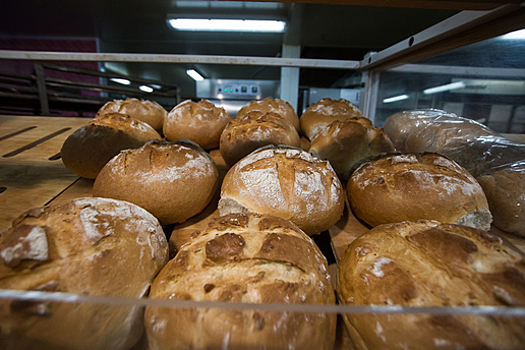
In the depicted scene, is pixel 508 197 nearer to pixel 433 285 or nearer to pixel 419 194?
pixel 419 194

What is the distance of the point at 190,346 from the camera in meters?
0.59

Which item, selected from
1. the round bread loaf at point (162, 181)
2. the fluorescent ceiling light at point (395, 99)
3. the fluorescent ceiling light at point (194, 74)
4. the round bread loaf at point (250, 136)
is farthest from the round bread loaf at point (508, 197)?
the fluorescent ceiling light at point (194, 74)

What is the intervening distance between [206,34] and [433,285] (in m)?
4.94

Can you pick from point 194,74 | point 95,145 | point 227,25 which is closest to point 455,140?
point 95,145

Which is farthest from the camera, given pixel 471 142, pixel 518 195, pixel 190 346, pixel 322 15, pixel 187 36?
pixel 187 36

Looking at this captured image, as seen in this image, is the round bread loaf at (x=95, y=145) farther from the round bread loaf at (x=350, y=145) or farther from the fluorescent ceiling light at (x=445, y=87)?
the fluorescent ceiling light at (x=445, y=87)

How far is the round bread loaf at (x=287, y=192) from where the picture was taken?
1165 mm

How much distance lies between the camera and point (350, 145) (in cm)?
173

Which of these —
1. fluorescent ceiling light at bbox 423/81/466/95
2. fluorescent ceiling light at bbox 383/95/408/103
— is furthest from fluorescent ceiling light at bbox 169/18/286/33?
fluorescent ceiling light at bbox 423/81/466/95

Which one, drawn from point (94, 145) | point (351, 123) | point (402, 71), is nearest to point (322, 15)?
point (402, 71)

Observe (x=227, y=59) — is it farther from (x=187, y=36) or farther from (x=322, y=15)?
(x=187, y=36)

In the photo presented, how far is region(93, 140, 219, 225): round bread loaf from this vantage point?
1.23 metres

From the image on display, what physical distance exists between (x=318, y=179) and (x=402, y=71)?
190 cm

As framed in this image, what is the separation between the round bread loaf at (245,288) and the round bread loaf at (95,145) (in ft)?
3.78
